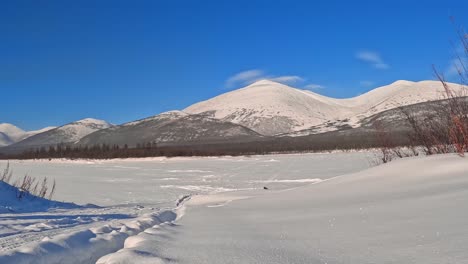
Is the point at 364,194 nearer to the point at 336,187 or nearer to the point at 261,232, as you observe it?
the point at 336,187

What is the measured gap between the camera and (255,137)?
6722 inches

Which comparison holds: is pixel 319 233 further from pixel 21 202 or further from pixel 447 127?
pixel 21 202

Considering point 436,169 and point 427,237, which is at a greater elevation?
point 436,169

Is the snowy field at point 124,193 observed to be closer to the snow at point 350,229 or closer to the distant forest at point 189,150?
the snow at point 350,229

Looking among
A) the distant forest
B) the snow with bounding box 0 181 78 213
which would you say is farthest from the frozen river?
the distant forest

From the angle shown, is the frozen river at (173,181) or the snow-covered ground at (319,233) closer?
the snow-covered ground at (319,233)

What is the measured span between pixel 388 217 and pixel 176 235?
74.9 inches

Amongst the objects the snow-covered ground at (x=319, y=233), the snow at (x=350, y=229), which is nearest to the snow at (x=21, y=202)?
the snow-covered ground at (x=319, y=233)

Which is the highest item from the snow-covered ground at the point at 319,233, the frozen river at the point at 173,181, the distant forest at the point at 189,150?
the distant forest at the point at 189,150

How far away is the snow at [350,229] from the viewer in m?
2.69

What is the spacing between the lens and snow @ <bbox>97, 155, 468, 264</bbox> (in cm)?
269

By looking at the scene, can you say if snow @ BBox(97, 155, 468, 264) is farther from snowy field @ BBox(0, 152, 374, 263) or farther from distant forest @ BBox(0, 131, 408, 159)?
distant forest @ BBox(0, 131, 408, 159)

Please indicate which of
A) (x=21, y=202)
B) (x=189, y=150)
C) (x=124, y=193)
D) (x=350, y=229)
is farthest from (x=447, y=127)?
(x=189, y=150)

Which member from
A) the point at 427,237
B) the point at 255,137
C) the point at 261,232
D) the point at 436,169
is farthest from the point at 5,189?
the point at 255,137
